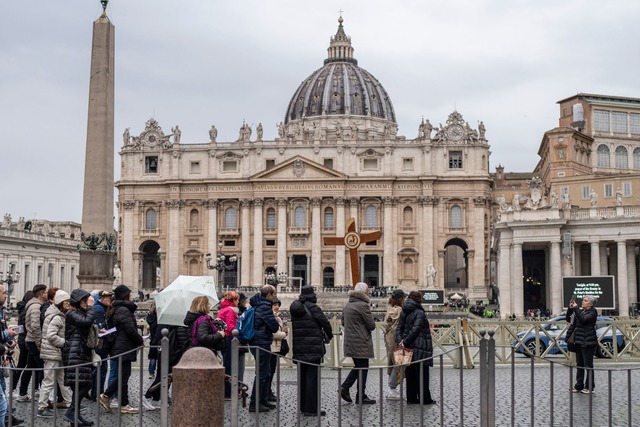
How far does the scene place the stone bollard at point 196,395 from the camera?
29.0 ft

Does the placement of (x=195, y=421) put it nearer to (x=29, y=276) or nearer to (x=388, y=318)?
(x=388, y=318)

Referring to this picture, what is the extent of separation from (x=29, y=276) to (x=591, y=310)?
69323 mm

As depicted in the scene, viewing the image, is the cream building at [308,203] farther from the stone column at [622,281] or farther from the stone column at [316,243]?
the stone column at [622,281]

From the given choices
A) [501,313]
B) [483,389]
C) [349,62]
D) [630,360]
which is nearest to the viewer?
[483,389]

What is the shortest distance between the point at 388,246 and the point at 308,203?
8.46m

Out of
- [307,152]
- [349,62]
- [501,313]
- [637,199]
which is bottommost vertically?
[501,313]

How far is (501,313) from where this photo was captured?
53188mm

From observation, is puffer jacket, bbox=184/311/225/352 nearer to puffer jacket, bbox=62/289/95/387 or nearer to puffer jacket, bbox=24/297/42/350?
puffer jacket, bbox=62/289/95/387

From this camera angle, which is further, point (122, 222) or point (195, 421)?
point (122, 222)

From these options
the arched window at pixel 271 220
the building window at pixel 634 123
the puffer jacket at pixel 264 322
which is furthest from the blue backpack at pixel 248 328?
the arched window at pixel 271 220

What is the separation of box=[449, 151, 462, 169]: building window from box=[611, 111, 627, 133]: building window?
49.8 feet

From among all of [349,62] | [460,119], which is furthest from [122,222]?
[349,62]

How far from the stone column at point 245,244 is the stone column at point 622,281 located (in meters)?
42.6

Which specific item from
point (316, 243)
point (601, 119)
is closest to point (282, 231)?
point (316, 243)
